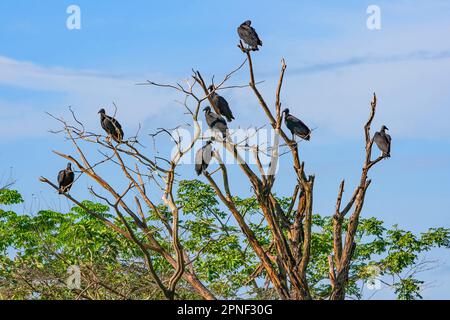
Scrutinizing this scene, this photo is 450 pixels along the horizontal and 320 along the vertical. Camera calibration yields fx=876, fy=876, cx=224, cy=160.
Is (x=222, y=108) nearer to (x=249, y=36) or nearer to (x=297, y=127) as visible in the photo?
(x=297, y=127)

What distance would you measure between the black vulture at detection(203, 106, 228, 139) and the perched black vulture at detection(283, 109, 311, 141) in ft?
4.55

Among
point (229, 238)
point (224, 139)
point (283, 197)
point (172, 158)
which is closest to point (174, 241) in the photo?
point (172, 158)

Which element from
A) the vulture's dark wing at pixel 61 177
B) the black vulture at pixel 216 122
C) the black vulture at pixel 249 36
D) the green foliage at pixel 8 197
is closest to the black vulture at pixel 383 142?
the black vulture at pixel 249 36

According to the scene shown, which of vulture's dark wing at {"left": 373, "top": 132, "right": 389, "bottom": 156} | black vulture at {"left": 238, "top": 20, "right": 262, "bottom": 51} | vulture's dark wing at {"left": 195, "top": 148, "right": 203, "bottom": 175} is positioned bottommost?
vulture's dark wing at {"left": 195, "top": 148, "right": 203, "bottom": 175}

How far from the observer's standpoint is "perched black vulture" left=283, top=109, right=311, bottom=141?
14528mm

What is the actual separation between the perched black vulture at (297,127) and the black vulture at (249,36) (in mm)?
1350

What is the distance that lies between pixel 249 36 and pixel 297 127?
2.02m

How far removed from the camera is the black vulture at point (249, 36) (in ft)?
51.0

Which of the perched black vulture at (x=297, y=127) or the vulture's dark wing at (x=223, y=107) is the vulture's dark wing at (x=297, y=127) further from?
the vulture's dark wing at (x=223, y=107)

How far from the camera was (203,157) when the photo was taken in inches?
499

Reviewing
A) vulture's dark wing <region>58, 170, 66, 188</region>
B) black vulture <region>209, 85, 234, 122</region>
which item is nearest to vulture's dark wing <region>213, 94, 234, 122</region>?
black vulture <region>209, 85, 234, 122</region>

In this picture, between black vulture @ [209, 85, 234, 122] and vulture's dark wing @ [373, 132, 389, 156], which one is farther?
vulture's dark wing @ [373, 132, 389, 156]

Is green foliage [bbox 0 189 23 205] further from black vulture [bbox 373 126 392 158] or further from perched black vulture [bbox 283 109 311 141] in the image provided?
black vulture [bbox 373 126 392 158]

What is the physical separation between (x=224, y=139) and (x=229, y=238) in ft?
26.1
